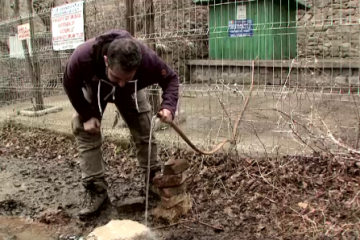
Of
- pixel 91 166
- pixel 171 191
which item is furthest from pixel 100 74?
pixel 171 191

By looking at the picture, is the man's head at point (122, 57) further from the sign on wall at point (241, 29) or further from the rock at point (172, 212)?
the sign on wall at point (241, 29)

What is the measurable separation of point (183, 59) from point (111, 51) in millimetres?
2223

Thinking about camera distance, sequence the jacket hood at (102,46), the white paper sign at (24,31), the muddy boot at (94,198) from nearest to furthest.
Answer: the jacket hood at (102,46) → the muddy boot at (94,198) → the white paper sign at (24,31)

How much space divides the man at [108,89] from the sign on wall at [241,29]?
1.23 m

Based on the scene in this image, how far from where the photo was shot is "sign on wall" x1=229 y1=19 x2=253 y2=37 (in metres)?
3.66

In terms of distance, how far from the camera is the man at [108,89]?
2.35m

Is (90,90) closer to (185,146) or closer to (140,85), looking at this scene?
(140,85)

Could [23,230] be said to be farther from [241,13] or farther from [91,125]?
[241,13]

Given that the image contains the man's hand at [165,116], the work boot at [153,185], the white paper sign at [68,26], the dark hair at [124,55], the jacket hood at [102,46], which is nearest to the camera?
the dark hair at [124,55]

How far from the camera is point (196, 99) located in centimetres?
441

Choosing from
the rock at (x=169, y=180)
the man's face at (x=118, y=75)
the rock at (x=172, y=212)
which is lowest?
the rock at (x=172, y=212)

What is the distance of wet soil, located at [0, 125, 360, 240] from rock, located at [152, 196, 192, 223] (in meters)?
0.05

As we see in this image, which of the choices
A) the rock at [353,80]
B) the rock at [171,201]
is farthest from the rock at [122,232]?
the rock at [353,80]

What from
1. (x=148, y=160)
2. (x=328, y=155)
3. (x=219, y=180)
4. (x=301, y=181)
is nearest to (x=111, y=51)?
(x=148, y=160)
